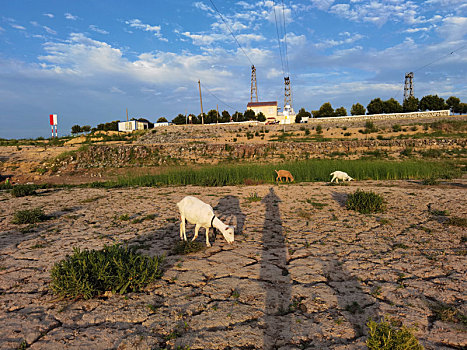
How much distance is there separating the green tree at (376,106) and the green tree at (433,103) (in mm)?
8836

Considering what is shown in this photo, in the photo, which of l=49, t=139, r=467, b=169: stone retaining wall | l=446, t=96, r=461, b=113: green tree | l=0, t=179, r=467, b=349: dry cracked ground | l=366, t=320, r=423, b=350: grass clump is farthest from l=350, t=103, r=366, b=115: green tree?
l=366, t=320, r=423, b=350: grass clump

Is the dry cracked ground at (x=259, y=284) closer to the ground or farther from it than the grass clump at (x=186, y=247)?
closer to the ground

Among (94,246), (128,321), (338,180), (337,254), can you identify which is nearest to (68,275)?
(128,321)

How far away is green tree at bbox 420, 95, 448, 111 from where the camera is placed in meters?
56.8

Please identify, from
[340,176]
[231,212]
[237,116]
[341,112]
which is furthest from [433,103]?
[231,212]

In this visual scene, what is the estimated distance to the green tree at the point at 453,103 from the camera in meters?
57.3

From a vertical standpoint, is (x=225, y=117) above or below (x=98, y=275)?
above

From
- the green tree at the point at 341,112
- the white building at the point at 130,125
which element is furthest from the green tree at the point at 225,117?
the green tree at the point at 341,112

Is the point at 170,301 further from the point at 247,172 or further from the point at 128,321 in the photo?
the point at 247,172

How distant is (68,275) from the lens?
13.5ft

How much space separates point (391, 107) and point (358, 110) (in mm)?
6664

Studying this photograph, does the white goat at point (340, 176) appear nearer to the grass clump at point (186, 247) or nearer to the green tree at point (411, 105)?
the grass clump at point (186, 247)

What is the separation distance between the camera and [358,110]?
6228 centimetres

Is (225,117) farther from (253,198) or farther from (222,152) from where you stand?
(253,198)
